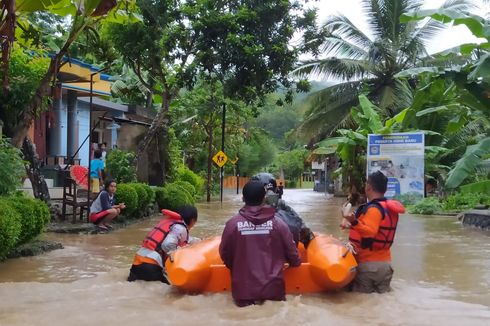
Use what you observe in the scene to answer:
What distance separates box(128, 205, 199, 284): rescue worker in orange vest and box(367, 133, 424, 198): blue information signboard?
1217cm

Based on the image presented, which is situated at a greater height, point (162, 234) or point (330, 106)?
point (330, 106)

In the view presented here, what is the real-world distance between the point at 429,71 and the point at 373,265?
6.47m

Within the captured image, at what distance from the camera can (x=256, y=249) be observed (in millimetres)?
5430

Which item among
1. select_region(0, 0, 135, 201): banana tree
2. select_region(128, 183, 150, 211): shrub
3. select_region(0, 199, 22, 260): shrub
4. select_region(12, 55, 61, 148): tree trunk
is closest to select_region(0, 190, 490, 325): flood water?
select_region(0, 199, 22, 260): shrub

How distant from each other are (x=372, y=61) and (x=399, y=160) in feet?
32.8

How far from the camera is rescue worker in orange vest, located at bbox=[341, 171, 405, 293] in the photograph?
19.4 ft

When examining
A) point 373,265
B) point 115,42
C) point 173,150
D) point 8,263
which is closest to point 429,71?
point 373,265

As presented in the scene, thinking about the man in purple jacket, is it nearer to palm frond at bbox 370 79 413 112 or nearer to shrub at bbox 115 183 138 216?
shrub at bbox 115 183 138 216

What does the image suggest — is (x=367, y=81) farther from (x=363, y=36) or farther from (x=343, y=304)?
(x=343, y=304)

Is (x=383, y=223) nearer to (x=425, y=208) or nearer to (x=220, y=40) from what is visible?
(x=220, y=40)

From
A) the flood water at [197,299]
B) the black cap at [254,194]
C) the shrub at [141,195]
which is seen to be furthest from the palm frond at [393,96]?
the black cap at [254,194]

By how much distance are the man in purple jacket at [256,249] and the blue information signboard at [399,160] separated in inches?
518

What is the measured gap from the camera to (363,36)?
1090 inches

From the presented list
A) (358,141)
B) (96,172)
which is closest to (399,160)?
(358,141)
